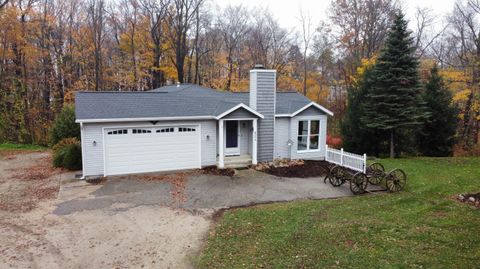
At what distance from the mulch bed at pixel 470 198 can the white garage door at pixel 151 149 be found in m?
9.54

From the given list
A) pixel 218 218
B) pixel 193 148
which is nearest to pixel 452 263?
pixel 218 218

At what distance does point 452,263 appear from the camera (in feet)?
19.0

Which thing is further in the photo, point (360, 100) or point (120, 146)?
point (360, 100)

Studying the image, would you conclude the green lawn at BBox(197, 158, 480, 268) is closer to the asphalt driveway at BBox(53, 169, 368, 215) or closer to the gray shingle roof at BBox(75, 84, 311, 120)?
the asphalt driveway at BBox(53, 169, 368, 215)

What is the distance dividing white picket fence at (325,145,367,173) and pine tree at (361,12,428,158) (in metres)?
3.28

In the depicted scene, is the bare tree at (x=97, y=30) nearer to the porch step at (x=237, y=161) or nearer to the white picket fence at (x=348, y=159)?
the porch step at (x=237, y=161)

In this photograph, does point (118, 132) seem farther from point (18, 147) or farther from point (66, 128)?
point (18, 147)

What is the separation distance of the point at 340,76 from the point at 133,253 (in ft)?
93.0

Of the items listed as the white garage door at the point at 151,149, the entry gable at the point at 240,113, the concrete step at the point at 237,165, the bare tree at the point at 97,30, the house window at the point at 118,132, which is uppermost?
the bare tree at the point at 97,30

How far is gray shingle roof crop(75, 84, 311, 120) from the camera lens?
1270 cm

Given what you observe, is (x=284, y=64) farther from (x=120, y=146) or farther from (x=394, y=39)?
(x=120, y=146)

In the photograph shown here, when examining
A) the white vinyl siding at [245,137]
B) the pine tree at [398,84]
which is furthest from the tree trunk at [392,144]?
the white vinyl siding at [245,137]

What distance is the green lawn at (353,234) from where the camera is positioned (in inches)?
241

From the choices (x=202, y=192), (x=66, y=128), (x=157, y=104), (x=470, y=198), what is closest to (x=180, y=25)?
(x=66, y=128)
